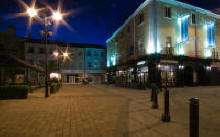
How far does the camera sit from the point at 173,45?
21.5 m

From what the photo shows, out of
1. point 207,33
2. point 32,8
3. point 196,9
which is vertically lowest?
point 32,8

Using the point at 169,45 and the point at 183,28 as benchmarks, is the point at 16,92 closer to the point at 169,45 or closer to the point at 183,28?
the point at 169,45

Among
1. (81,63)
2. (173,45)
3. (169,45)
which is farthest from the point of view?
(81,63)

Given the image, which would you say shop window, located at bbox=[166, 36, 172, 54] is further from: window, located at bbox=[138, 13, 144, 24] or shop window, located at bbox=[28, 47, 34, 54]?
shop window, located at bbox=[28, 47, 34, 54]

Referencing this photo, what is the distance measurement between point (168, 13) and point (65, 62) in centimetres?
3108

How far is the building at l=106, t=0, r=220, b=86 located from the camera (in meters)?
20.5

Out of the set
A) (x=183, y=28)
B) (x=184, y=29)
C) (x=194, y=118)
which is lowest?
(x=194, y=118)

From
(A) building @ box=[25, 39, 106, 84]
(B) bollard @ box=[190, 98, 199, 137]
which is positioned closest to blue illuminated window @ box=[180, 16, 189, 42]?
(B) bollard @ box=[190, 98, 199, 137]

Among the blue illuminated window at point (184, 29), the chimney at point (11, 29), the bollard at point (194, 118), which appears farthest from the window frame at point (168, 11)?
the chimney at point (11, 29)

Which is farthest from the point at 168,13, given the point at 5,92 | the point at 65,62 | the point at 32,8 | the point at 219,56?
the point at 65,62

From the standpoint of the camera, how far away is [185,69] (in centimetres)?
2181

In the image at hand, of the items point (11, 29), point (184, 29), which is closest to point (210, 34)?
point (184, 29)

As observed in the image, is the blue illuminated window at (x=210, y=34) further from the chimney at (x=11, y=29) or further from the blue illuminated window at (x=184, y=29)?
the chimney at (x=11, y=29)

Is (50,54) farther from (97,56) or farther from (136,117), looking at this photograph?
(136,117)
